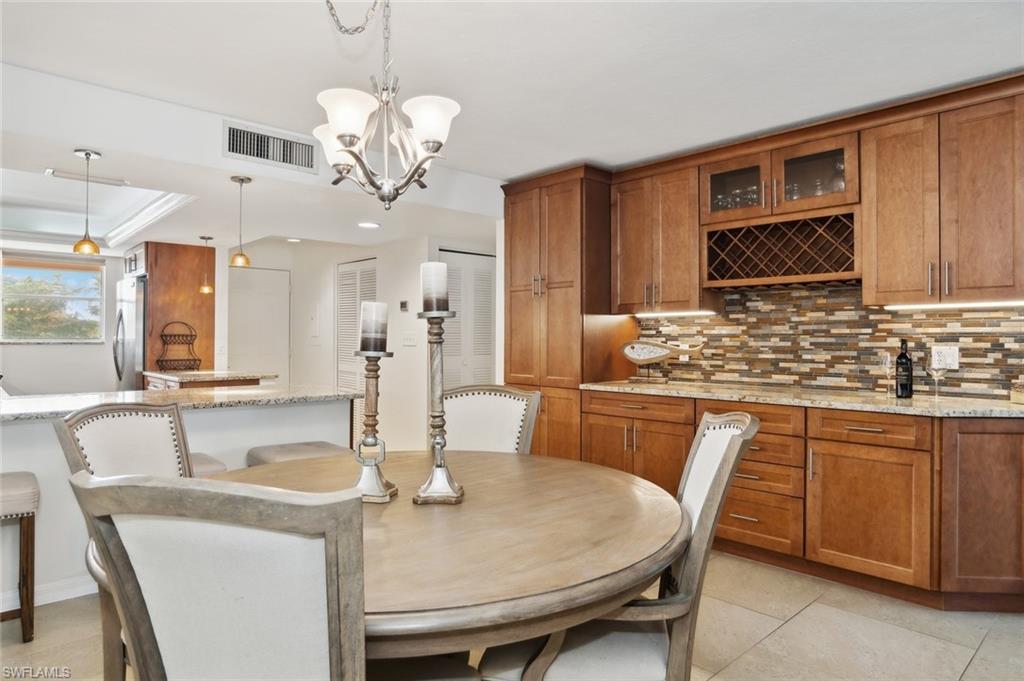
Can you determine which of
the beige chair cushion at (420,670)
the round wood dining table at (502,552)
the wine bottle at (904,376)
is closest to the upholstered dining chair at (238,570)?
the round wood dining table at (502,552)

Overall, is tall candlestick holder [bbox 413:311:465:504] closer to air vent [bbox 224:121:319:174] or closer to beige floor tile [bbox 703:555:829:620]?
beige floor tile [bbox 703:555:829:620]

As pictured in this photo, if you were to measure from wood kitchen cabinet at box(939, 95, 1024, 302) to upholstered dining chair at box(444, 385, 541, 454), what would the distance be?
2.19 meters

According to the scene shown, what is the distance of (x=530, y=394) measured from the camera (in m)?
2.57

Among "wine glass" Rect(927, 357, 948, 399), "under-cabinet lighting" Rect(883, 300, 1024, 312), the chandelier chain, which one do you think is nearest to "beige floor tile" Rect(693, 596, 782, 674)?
"wine glass" Rect(927, 357, 948, 399)

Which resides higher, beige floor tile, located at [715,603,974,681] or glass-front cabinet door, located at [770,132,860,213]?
glass-front cabinet door, located at [770,132,860,213]

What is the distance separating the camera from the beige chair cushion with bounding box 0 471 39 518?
7.72ft

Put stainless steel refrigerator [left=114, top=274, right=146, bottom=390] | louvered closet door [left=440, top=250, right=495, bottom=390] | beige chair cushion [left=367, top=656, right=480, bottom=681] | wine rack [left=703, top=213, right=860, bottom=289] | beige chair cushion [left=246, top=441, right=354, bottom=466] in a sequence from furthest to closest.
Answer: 1. stainless steel refrigerator [left=114, top=274, right=146, bottom=390]
2. louvered closet door [left=440, top=250, right=495, bottom=390]
3. wine rack [left=703, top=213, right=860, bottom=289]
4. beige chair cushion [left=246, top=441, right=354, bottom=466]
5. beige chair cushion [left=367, top=656, right=480, bottom=681]

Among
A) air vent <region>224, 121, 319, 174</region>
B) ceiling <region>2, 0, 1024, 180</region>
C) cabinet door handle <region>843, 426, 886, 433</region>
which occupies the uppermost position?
ceiling <region>2, 0, 1024, 180</region>

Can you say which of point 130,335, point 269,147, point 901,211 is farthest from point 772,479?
point 130,335

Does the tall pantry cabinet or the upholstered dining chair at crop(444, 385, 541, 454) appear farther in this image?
the tall pantry cabinet

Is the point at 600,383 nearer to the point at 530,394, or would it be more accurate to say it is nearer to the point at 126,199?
the point at 530,394

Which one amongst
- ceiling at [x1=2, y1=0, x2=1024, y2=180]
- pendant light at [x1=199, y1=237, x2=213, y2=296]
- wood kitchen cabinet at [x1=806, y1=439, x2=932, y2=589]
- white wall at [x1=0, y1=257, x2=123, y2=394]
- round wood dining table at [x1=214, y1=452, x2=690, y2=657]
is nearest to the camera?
round wood dining table at [x1=214, y1=452, x2=690, y2=657]

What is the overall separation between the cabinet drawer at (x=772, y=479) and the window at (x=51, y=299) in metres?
7.85

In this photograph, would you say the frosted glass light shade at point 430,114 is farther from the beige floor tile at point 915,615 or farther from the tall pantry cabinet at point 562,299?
the beige floor tile at point 915,615
